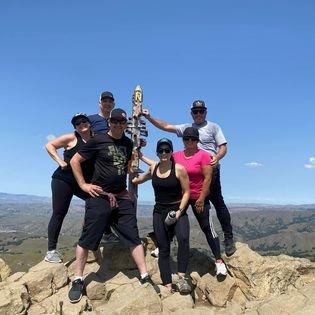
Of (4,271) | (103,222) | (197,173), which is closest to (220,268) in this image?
(197,173)

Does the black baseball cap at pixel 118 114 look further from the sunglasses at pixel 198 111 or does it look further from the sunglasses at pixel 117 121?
the sunglasses at pixel 198 111

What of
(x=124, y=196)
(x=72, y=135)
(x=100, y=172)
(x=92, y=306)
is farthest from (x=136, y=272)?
(x=72, y=135)

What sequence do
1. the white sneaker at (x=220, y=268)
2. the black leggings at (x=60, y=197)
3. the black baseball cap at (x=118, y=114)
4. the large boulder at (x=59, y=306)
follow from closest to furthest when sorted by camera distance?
the large boulder at (x=59, y=306)
the black baseball cap at (x=118, y=114)
the black leggings at (x=60, y=197)
the white sneaker at (x=220, y=268)

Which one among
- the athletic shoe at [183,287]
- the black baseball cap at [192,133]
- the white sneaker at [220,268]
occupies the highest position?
the black baseball cap at [192,133]

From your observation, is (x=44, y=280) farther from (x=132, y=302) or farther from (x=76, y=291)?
(x=132, y=302)

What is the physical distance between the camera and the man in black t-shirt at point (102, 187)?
11.4 meters

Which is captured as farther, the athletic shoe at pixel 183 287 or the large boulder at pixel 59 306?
the athletic shoe at pixel 183 287

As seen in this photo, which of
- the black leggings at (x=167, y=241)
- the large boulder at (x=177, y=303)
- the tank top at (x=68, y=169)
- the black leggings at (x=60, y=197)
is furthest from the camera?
the black leggings at (x=60, y=197)

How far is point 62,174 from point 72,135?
4.19 feet

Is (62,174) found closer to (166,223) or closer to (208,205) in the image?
(166,223)

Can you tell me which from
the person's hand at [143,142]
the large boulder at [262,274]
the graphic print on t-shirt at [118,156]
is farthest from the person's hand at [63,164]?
the large boulder at [262,274]

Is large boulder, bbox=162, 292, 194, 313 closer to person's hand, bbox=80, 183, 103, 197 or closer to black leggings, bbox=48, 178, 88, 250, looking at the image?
person's hand, bbox=80, 183, 103, 197

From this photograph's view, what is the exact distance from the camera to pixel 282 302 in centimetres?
1091

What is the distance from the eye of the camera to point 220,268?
13.0 meters
